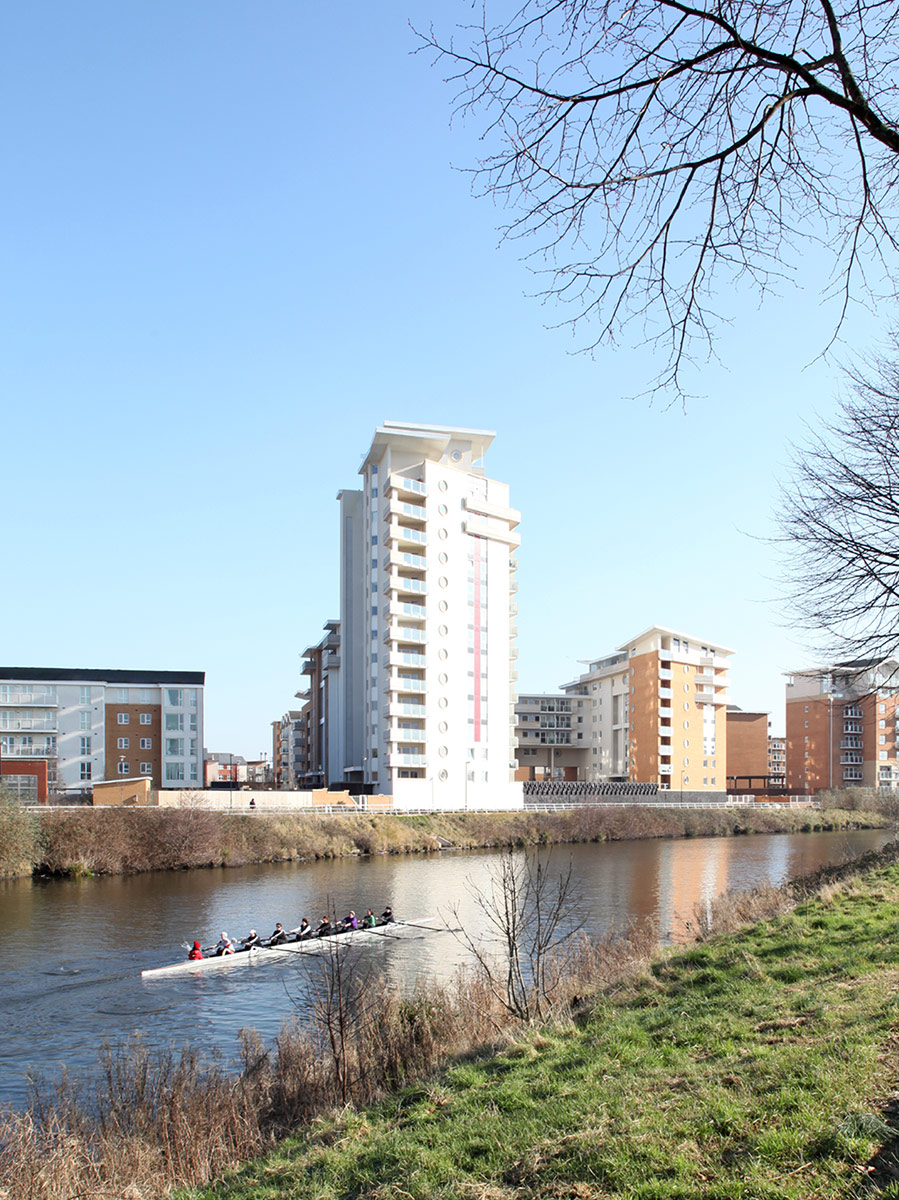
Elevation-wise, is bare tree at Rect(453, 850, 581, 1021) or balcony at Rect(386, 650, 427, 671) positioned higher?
balcony at Rect(386, 650, 427, 671)

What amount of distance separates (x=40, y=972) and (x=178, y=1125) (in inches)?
573

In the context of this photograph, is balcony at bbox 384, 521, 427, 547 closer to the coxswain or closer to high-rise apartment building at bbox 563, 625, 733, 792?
high-rise apartment building at bbox 563, 625, 733, 792

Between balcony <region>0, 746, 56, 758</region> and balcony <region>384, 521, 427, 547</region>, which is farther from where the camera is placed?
balcony <region>0, 746, 56, 758</region>

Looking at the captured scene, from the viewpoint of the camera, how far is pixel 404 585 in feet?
213

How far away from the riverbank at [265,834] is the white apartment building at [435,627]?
200 inches

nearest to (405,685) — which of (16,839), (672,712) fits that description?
(16,839)

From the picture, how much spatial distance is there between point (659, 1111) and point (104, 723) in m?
73.5

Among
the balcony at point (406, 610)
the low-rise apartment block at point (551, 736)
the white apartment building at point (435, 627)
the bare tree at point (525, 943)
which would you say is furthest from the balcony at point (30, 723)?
the low-rise apartment block at point (551, 736)

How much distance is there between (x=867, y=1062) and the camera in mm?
6289

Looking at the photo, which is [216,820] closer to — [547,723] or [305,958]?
[305,958]

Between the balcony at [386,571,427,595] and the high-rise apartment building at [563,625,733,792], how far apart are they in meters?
33.1

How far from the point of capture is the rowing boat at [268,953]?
22688mm

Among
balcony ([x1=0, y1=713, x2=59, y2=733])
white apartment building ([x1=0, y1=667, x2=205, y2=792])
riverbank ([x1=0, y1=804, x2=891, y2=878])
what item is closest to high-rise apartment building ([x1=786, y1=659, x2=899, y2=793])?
riverbank ([x1=0, y1=804, x2=891, y2=878])

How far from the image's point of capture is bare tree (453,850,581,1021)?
1288 cm
